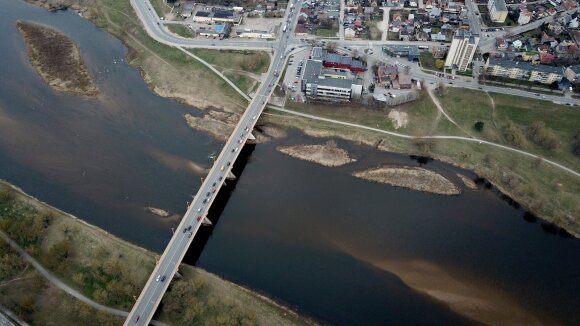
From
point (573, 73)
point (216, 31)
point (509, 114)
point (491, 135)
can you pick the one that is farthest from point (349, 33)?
point (573, 73)

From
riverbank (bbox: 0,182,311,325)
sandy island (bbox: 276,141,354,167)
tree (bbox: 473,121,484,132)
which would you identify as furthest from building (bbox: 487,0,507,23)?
riverbank (bbox: 0,182,311,325)

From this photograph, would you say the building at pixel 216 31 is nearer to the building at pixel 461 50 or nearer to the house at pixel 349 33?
the house at pixel 349 33

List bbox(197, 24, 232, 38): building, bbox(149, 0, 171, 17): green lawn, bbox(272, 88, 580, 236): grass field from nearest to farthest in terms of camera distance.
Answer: bbox(272, 88, 580, 236): grass field < bbox(197, 24, 232, 38): building < bbox(149, 0, 171, 17): green lawn

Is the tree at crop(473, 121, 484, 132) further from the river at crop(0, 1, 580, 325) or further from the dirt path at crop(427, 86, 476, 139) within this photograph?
the river at crop(0, 1, 580, 325)

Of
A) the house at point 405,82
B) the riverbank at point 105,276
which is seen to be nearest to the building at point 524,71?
the house at point 405,82

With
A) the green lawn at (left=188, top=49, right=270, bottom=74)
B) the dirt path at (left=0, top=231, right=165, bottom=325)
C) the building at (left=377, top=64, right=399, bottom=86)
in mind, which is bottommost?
the dirt path at (left=0, top=231, right=165, bottom=325)

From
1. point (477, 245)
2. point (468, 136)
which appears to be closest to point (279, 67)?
point (468, 136)
